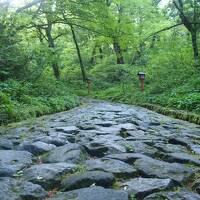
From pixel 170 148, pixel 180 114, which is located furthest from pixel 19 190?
pixel 180 114

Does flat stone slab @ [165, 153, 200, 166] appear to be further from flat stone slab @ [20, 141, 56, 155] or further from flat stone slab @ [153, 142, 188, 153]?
flat stone slab @ [20, 141, 56, 155]

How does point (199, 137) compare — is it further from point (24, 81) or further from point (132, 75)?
point (132, 75)

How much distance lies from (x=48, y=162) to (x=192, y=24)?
14.4 meters

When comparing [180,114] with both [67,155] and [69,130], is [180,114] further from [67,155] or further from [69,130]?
[67,155]

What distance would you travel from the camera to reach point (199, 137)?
657 centimetres

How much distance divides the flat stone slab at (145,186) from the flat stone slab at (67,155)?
1068 millimetres

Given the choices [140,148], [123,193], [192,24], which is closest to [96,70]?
[192,24]

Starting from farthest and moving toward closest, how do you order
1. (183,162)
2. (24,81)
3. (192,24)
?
(192,24)
(24,81)
(183,162)

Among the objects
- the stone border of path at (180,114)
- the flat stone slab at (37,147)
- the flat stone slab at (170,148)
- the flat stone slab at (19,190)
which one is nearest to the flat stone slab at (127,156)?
the flat stone slab at (170,148)

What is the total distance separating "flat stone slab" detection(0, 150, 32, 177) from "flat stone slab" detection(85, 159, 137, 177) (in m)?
0.76

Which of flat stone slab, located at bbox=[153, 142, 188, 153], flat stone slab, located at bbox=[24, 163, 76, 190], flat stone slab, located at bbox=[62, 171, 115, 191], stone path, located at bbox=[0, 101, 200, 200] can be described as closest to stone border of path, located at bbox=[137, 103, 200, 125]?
stone path, located at bbox=[0, 101, 200, 200]

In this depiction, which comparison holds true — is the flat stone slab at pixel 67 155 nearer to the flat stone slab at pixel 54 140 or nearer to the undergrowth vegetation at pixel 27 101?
the flat stone slab at pixel 54 140

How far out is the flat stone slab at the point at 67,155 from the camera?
4617 millimetres

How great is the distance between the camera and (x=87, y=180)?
12.1ft
